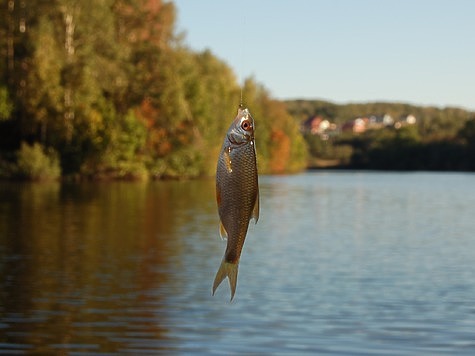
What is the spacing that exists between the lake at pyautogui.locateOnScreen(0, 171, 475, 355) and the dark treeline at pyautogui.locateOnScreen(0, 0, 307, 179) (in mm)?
24785

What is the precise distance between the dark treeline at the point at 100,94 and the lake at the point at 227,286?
24.8 metres

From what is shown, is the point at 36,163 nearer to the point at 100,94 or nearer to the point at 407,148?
the point at 100,94

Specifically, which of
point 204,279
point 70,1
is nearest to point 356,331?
point 204,279

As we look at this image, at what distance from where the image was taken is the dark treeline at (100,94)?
6325 cm

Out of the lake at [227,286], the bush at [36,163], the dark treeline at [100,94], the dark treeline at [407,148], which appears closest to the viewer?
the lake at [227,286]

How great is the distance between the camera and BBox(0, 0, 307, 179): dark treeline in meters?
63.2

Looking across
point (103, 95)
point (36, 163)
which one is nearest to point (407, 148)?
point (103, 95)

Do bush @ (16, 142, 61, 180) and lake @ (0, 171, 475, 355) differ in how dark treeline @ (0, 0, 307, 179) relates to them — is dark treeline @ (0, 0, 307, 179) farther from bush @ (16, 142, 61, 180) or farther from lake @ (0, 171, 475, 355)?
lake @ (0, 171, 475, 355)

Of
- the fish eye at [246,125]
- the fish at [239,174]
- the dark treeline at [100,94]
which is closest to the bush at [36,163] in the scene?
the dark treeline at [100,94]

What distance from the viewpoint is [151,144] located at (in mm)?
76125

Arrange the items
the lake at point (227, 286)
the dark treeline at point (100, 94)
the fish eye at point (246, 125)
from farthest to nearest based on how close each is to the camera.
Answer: the dark treeline at point (100, 94) → the lake at point (227, 286) → the fish eye at point (246, 125)

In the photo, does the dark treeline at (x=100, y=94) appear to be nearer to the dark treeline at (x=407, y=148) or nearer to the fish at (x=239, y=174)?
the fish at (x=239, y=174)

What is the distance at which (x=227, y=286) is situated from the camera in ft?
65.6

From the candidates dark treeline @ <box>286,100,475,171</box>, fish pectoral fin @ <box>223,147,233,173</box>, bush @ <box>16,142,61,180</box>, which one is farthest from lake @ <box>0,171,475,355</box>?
dark treeline @ <box>286,100,475,171</box>
